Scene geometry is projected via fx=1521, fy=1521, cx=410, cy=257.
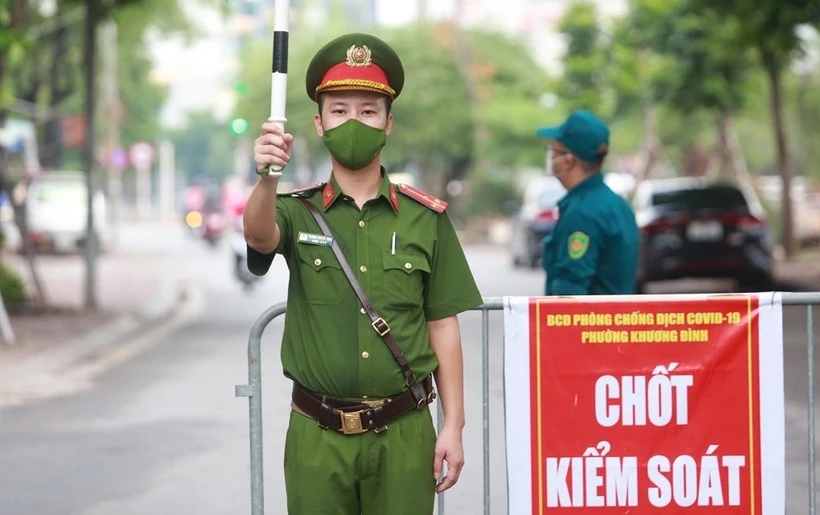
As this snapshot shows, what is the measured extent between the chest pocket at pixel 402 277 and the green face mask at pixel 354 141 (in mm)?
250

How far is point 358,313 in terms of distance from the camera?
3656 mm

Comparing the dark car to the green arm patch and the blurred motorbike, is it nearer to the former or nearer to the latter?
the green arm patch

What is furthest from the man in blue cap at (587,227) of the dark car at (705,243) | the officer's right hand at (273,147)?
the dark car at (705,243)

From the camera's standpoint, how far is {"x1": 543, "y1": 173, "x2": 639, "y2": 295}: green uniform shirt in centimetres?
610

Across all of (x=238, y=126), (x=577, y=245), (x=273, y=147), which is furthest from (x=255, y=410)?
(x=577, y=245)

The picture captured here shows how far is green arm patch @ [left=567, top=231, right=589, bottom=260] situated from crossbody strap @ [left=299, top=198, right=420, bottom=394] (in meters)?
2.51

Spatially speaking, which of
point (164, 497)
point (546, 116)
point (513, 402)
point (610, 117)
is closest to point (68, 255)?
point (610, 117)

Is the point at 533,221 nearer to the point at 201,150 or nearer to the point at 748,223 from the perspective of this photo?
the point at 748,223

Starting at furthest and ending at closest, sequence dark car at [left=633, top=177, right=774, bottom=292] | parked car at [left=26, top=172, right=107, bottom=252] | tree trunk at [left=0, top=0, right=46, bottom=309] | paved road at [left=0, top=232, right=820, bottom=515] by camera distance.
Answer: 1. parked car at [left=26, top=172, right=107, bottom=252]
2. dark car at [left=633, top=177, right=774, bottom=292]
3. tree trunk at [left=0, top=0, right=46, bottom=309]
4. paved road at [left=0, top=232, right=820, bottom=515]

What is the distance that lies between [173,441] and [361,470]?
215 inches

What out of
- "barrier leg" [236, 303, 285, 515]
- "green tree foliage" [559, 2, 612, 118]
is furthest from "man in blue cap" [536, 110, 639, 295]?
"green tree foliage" [559, 2, 612, 118]

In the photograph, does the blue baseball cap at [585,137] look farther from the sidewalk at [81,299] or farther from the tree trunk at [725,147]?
the tree trunk at [725,147]

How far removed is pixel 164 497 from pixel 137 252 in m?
31.0

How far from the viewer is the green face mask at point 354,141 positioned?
11.7 ft
